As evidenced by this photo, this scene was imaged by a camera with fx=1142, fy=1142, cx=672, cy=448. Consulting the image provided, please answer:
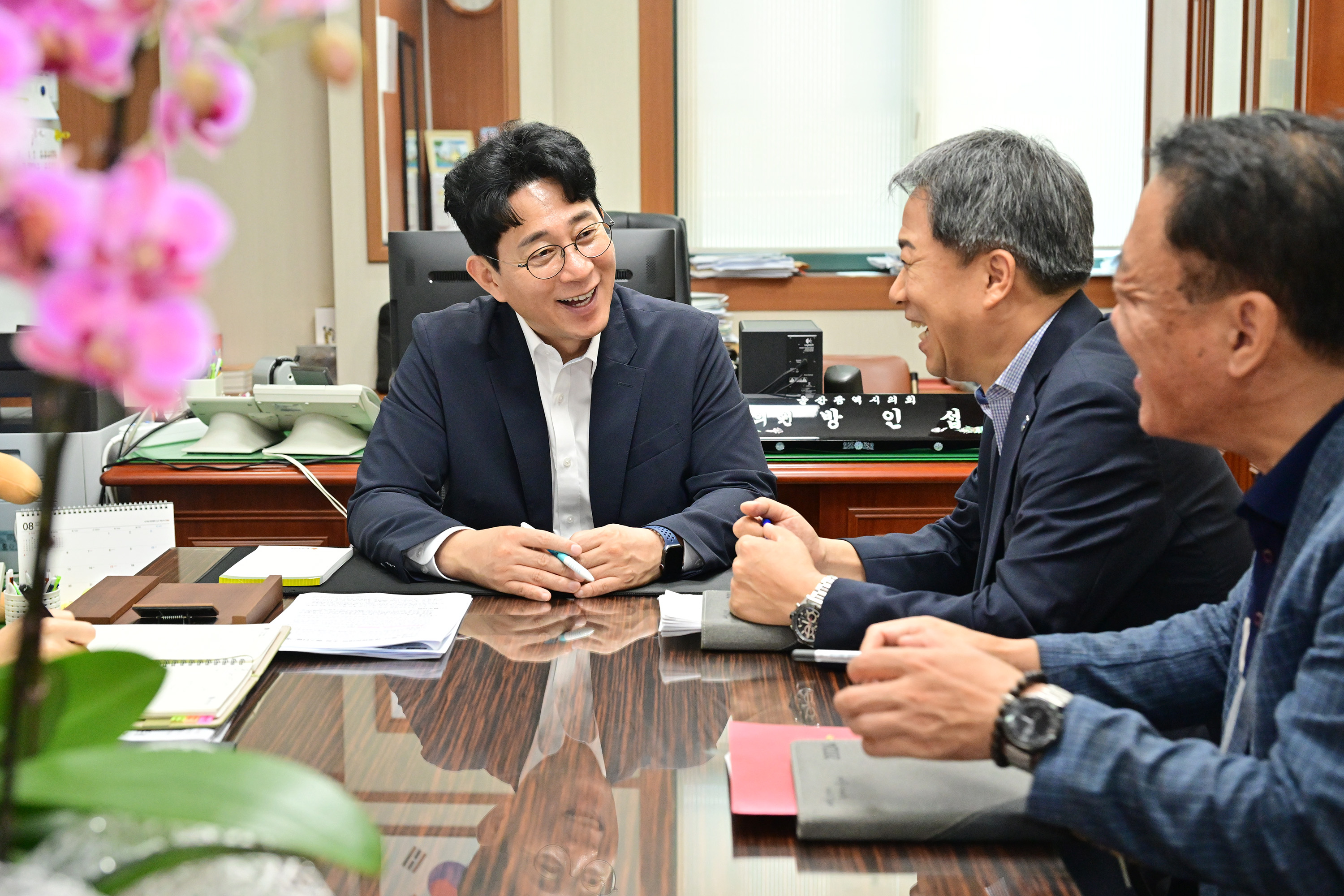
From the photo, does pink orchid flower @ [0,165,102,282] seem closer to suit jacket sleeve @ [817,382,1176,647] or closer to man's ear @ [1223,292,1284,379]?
man's ear @ [1223,292,1284,379]

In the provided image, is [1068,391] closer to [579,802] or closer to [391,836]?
[579,802]

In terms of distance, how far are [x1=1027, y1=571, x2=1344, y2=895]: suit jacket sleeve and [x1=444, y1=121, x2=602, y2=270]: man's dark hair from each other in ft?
4.42

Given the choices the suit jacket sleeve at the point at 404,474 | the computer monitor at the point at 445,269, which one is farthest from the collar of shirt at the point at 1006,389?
the computer monitor at the point at 445,269

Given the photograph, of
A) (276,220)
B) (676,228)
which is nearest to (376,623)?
(676,228)

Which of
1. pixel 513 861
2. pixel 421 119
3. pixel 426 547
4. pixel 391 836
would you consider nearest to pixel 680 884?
pixel 513 861

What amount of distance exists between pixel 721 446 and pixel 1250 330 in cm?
116

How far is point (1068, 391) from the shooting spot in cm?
133

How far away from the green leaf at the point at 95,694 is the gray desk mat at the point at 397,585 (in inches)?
42.1

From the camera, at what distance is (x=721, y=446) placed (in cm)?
203

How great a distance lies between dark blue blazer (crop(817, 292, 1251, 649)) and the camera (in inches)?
50.3

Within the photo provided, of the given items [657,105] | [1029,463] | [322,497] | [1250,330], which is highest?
[657,105]

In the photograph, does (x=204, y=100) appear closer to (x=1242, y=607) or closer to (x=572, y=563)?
(x=1242, y=607)

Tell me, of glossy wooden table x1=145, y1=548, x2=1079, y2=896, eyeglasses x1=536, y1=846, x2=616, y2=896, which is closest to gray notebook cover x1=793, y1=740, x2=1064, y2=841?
glossy wooden table x1=145, y1=548, x2=1079, y2=896

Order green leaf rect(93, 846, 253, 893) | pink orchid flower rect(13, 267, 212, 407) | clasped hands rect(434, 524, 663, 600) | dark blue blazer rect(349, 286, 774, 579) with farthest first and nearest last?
dark blue blazer rect(349, 286, 774, 579), clasped hands rect(434, 524, 663, 600), green leaf rect(93, 846, 253, 893), pink orchid flower rect(13, 267, 212, 407)
